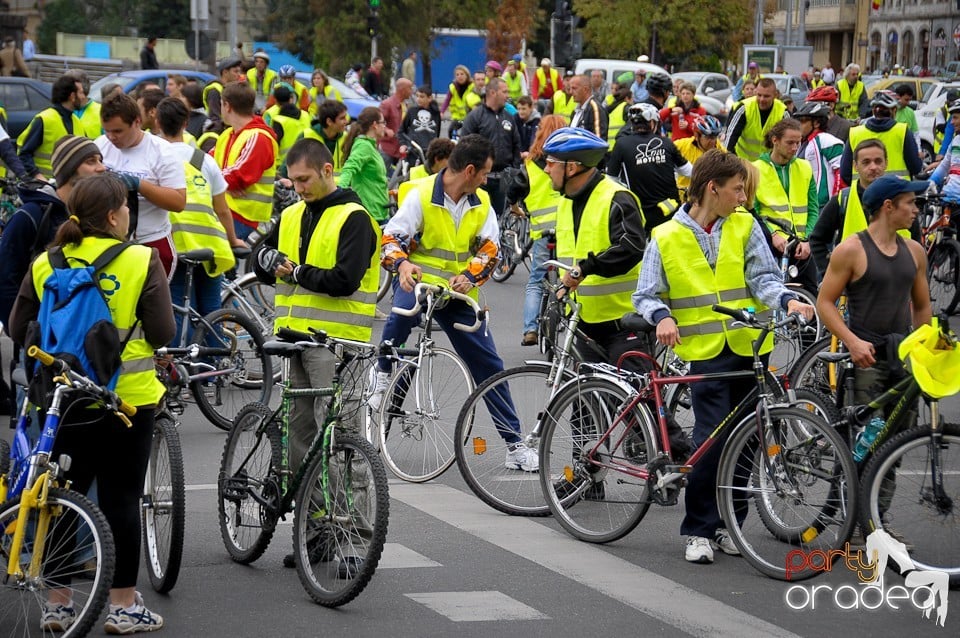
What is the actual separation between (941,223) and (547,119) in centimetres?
437

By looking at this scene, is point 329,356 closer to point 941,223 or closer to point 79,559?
point 79,559

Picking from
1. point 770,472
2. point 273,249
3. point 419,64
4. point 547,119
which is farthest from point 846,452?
point 419,64

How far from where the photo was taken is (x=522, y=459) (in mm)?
7812

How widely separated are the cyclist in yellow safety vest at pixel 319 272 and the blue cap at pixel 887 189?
2.29 metres

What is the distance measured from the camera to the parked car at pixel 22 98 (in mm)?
26984

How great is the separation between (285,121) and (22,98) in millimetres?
12649

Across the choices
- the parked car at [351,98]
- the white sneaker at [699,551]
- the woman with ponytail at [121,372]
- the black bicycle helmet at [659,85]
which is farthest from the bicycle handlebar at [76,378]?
the parked car at [351,98]

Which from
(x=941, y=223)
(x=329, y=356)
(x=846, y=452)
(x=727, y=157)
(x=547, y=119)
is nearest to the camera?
(x=846, y=452)

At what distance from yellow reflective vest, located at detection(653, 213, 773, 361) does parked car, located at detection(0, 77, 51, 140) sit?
22102 mm

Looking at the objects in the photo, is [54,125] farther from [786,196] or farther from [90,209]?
[90,209]

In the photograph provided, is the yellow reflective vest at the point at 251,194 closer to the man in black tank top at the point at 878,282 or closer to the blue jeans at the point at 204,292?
the blue jeans at the point at 204,292

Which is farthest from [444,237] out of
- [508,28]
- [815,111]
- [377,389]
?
[508,28]

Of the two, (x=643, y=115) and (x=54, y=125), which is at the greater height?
(x=643, y=115)

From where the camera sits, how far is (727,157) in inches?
274
